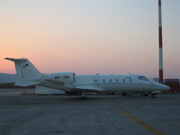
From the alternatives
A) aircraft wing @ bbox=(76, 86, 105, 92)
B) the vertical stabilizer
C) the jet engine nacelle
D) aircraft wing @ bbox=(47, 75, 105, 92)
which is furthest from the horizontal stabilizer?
aircraft wing @ bbox=(76, 86, 105, 92)

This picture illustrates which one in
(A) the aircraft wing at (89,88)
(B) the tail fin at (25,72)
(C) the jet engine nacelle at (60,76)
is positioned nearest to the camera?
(A) the aircraft wing at (89,88)

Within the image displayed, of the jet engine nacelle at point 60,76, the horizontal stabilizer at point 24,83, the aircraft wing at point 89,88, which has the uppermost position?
the jet engine nacelle at point 60,76

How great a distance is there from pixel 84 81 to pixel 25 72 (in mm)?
7904

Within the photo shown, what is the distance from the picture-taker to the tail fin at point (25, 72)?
2730 cm

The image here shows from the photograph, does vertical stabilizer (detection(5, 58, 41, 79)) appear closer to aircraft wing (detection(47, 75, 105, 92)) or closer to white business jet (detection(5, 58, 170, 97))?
white business jet (detection(5, 58, 170, 97))

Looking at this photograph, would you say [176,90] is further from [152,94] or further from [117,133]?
[117,133]

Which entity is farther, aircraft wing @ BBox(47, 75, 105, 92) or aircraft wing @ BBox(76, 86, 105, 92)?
aircraft wing @ BBox(76, 86, 105, 92)

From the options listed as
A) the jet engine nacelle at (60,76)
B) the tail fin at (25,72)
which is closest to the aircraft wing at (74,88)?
the jet engine nacelle at (60,76)

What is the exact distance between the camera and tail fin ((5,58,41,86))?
27302 millimetres

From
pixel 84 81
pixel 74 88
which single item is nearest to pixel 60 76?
pixel 74 88

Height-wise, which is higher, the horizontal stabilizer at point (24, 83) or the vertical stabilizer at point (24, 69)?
the vertical stabilizer at point (24, 69)

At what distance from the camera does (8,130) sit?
28.5 feet

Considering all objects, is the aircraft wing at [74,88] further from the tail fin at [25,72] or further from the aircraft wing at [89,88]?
the tail fin at [25,72]

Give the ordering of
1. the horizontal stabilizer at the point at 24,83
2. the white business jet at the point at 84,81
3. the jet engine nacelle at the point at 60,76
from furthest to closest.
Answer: the horizontal stabilizer at the point at 24,83, the jet engine nacelle at the point at 60,76, the white business jet at the point at 84,81
